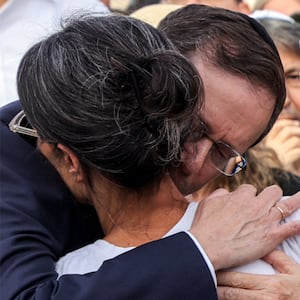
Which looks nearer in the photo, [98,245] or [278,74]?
[98,245]

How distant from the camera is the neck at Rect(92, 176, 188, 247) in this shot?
1191 mm

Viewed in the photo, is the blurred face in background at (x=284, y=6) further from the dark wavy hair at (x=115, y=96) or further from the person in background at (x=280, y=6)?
the dark wavy hair at (x=115, y=96)

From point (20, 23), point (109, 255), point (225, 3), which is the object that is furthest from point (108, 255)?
point (225, 3)

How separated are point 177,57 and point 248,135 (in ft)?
0.98

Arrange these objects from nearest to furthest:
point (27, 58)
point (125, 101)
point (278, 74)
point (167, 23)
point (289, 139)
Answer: point (125, 101)
point (27, 58)
point (278, 74)
point (167, 23)
point (289, 139)

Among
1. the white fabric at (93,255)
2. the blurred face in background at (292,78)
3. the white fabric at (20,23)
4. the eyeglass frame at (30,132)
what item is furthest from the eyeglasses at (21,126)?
the blurred face in background at (292,78)

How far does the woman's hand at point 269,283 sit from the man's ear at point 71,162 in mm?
282

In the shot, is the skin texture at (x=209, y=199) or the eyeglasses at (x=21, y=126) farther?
the eyeglasses at (x=21, y=126)

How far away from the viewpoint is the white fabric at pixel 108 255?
1.14 metres

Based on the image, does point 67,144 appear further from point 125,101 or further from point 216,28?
point 216,28

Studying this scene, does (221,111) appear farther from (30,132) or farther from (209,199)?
(30,132)

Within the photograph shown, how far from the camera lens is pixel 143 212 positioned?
121cm

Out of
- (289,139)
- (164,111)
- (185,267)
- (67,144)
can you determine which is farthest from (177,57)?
(289,139)

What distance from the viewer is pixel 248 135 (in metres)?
1.36
